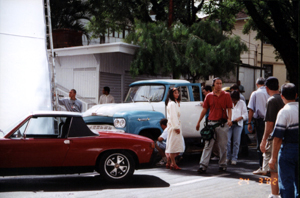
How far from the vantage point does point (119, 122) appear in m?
8.99

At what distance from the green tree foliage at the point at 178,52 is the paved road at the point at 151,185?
7683mm

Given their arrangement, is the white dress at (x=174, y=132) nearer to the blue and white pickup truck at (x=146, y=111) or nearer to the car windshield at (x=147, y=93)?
the blue and white pickup truck at (x=146, y=111)

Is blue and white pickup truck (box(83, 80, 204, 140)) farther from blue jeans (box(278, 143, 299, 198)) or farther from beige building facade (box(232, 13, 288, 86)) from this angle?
beige building facade (box(232, 13, 288, 86))

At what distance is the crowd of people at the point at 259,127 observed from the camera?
4684mm

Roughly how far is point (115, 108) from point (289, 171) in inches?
214

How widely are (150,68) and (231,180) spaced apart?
924 cm

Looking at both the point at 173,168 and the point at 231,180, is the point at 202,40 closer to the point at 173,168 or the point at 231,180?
the point at 173,168

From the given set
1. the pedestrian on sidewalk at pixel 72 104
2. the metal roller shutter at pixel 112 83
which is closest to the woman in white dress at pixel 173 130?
the pedestrian on sidewalk at pixel 72 104

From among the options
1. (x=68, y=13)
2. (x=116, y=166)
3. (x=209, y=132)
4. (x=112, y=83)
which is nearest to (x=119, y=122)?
(x=116, y=166)

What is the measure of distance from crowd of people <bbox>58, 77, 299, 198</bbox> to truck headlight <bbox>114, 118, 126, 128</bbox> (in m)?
0.91

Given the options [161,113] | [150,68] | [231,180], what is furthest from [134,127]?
[150,68]

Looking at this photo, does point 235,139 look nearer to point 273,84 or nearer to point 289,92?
point 273,84

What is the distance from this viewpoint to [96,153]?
7.00 metres

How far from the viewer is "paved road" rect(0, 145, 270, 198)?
20.7 feet
